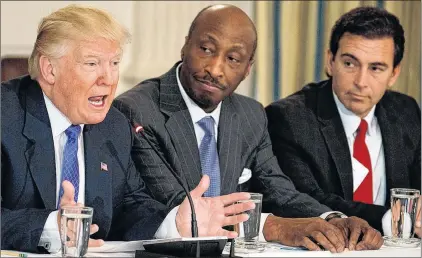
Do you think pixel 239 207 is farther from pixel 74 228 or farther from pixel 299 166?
pixel 299 166

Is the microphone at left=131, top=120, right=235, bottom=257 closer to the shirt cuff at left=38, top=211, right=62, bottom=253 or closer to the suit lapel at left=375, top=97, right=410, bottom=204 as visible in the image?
the shirt cuff at left=38, top=211, right=62, bottom=253

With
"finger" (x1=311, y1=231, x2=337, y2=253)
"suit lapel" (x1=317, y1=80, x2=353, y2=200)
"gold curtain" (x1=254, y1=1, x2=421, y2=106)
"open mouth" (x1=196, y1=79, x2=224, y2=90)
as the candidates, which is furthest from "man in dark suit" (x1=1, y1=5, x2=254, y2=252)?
"gold curtain" (x1=254, y1=1, x2=421, y2=106)

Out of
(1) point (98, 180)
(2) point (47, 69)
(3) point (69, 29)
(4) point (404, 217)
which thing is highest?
(3) point (69, 29)

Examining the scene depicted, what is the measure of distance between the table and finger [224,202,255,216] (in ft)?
0.48

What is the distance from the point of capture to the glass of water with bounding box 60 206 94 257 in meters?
2.59

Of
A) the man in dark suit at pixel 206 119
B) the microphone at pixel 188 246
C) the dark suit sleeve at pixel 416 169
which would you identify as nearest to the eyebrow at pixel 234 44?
the man in dark suit at pixel 206 119

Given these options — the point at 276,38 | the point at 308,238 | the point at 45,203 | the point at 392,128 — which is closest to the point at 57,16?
the point at 45,203

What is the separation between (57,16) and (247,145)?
1063 mm

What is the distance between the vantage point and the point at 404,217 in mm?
3250

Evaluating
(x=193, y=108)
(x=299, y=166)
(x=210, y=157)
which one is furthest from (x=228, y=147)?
(x=299, y=166)

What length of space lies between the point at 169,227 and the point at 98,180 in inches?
11.9

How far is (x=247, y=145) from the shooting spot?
12.8 feet

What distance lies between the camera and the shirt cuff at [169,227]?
3.12 metres

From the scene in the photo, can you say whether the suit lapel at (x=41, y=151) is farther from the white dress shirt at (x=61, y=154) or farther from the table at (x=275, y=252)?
the table at (x=275, y=252)
